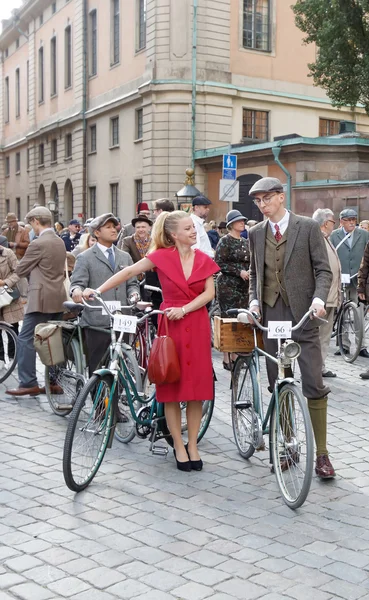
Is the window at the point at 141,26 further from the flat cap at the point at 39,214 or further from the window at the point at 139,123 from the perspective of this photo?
the flat cap at the point at 39,214

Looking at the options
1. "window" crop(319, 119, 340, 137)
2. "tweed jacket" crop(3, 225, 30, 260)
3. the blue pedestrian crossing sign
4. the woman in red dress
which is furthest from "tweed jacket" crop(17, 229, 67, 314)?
"window" crop(319, 119, 340, 137)

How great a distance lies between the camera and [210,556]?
420cm

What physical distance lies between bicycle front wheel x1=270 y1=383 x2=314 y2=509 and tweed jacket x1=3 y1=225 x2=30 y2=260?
10111mm

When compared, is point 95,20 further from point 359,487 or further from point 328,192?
point 359,487

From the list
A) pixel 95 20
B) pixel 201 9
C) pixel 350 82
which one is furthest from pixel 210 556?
pixel 95 20

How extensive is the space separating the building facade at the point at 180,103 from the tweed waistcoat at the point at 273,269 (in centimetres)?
1612

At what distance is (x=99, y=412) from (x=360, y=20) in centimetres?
1672

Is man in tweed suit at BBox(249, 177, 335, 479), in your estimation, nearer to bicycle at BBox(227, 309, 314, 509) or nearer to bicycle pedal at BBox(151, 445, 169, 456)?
bicycle at BBox(227, 309, 314, 509)

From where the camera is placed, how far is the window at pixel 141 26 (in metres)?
30.0

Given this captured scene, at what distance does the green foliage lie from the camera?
1955 centimetres

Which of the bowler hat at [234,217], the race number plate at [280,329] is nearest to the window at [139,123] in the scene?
the bowler hat at [234,217]

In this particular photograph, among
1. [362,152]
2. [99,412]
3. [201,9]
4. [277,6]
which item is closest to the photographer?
[99,412]

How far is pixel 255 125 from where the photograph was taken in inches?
1185

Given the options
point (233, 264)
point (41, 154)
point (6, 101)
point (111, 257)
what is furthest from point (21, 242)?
point (6, 101)
